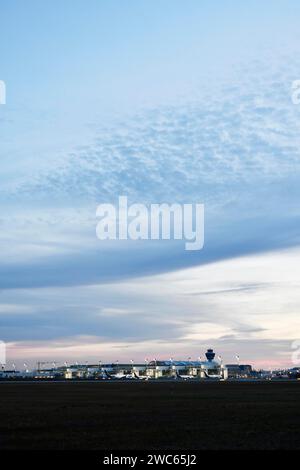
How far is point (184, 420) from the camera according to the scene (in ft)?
165

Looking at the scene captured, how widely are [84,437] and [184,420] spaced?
13.1 metres

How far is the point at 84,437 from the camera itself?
38.8 meters

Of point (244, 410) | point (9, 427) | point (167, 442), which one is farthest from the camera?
point (244, 410)

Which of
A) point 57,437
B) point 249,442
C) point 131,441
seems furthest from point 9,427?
point 249,442

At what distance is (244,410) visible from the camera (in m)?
62.1

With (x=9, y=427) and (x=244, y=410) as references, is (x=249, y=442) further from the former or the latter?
(x=244, y=410)
